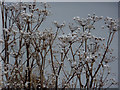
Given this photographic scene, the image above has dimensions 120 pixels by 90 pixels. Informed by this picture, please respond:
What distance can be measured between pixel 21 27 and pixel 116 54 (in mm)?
940

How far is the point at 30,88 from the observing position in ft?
5.34

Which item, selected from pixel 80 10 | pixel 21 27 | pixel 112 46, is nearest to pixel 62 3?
pixel 80 10

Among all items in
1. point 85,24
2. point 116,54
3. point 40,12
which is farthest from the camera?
point 116,54

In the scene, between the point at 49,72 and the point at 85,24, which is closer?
the point at 85,24

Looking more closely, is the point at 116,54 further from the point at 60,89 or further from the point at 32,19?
the point at 32,19

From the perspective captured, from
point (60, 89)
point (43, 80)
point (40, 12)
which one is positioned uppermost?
point (40, 12)

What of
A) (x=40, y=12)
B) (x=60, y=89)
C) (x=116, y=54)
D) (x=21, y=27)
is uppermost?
(x=40, y=12)

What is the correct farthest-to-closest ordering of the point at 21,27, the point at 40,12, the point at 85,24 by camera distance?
the point at 21,27 → the point at 40,12 → the point at 85,24

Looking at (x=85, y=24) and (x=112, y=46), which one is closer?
(x=85, y=24)

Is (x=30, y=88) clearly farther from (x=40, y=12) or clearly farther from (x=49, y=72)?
(x=40, y=12)

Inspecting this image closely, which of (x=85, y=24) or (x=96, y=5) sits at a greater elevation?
(x=96, y=5)

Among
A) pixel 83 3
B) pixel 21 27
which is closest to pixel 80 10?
pixel 83 3

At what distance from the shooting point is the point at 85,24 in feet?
4.91

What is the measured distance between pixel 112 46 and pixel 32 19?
869mm
